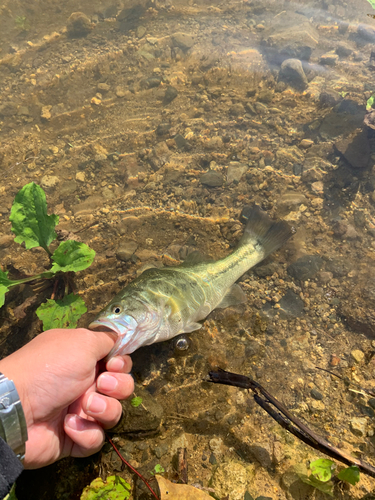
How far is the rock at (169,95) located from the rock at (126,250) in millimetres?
3767

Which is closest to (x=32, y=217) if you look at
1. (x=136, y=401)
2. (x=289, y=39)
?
(x=136, y=401)

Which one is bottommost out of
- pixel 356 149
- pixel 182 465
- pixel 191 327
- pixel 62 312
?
pixel 182 465

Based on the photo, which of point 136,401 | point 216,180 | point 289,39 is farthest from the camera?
point 289,39

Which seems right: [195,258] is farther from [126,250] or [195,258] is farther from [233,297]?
[126,250]

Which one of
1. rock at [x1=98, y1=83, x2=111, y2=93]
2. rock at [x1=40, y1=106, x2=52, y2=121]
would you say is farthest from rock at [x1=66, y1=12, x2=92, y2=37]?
rock at [x1=40, y1=106, x2=52, y2=121]

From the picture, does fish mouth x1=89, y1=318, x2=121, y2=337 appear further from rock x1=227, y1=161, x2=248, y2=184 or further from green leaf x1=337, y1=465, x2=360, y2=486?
rock x1=227, y1=161, x2=248, y2=184

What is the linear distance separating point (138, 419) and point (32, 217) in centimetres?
272

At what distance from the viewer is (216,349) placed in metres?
3.66

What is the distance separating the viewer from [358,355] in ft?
11.9

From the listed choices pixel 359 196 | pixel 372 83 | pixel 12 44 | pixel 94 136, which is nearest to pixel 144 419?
pixel 359 196

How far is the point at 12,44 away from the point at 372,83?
31.0 ft

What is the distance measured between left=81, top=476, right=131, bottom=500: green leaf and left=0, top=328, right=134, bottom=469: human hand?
27 centimetres

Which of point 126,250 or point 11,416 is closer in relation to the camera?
point 11,416

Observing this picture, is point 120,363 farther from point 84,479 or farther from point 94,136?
point 94,136
